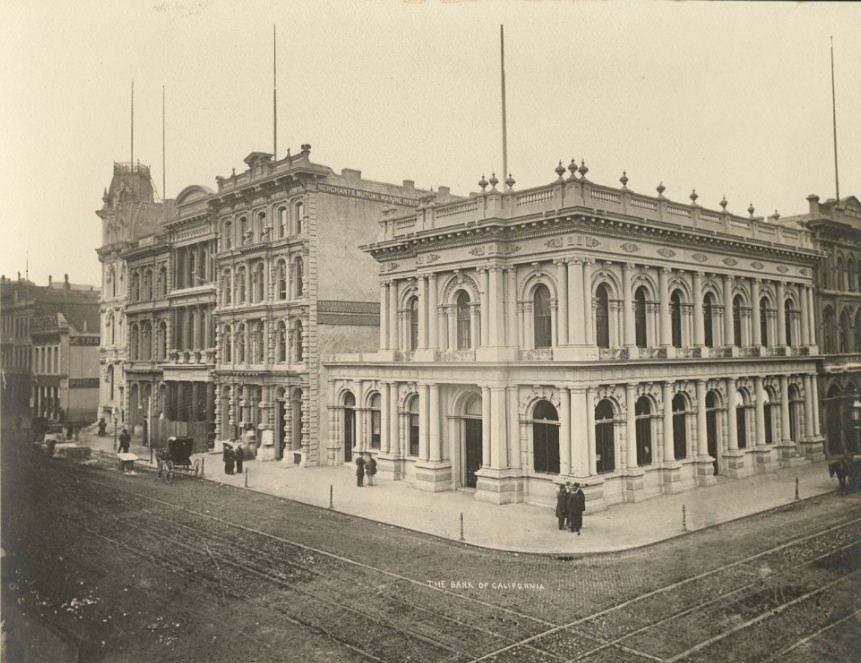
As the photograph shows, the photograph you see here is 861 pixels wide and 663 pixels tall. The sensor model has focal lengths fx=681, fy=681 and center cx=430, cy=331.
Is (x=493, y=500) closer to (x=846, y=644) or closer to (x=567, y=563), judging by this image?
(x=567, y=563)

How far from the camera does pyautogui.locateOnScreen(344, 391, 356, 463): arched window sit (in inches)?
1282

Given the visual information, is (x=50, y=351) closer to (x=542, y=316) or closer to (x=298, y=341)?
(x=298, y=341)

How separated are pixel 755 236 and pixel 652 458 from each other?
11.3 m

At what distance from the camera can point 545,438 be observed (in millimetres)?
24047

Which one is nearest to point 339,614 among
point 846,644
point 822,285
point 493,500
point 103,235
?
point 846,644

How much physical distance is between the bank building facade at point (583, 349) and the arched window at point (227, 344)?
9695 mm

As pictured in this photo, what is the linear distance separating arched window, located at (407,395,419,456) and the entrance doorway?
2.73 m

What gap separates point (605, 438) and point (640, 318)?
493 cm

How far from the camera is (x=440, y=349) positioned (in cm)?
2702

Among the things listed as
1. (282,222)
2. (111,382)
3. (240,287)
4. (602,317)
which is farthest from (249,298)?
(602,317)

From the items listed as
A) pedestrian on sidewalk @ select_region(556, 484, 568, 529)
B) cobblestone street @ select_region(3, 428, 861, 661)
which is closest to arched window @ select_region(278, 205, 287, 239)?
cobblestone street @ select_region(3, 428, 861, 661)

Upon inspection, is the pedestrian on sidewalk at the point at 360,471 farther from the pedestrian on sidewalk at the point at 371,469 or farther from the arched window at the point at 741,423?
the arched window at the point at 741,423

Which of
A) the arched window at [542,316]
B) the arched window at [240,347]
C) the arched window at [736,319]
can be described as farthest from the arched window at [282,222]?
the arched window at [736,319]

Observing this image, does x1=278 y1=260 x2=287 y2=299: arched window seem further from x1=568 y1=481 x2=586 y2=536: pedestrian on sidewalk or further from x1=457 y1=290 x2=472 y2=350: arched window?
x1=568 y1=481 x2=586 y2=536: pedestrian on sidewalk
